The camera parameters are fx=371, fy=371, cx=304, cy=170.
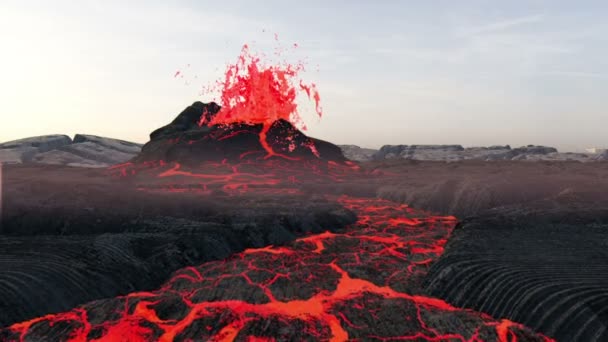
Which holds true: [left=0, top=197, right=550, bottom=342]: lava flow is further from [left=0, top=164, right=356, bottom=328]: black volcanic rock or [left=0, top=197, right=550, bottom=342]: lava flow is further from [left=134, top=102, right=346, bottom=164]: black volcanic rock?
[left=134, top=102, right=346, bottom=164]: black volcanic rock

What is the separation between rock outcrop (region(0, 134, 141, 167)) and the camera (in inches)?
2255

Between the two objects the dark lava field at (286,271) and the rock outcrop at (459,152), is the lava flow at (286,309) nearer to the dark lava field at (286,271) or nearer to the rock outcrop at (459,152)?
the dark lava field at (286,271)

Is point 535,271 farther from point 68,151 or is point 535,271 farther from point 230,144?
point 68,151

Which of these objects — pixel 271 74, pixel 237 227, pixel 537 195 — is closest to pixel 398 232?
pixel 237 227

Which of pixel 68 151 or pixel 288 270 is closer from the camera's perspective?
pixel 288 270

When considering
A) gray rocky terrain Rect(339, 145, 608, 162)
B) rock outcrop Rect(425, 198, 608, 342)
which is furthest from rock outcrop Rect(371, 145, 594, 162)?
rock outcrop Rect(425, 198, 608, 342)

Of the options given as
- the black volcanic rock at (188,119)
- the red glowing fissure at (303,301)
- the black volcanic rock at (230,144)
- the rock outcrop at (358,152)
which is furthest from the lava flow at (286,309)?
the rock outcrop at (358,152)

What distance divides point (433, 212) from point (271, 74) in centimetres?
1971

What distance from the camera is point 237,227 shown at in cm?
1025

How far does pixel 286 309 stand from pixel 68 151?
223ft

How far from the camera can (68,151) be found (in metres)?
61.7

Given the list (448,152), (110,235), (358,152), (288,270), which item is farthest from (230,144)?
(448,152)

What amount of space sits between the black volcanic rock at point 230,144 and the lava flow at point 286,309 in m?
19.8

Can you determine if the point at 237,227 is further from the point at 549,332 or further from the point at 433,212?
the point at 433,212
